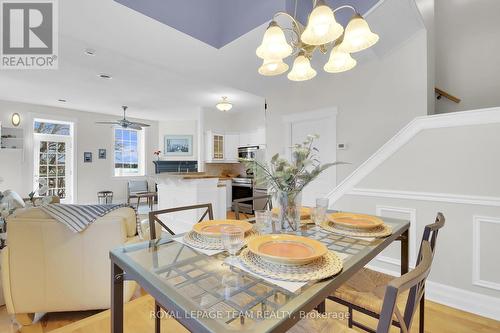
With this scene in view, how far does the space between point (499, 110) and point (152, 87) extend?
4912 mm

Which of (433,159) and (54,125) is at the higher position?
(54,125)

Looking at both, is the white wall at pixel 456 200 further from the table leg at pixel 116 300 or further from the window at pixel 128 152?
the window at pixel 128 152

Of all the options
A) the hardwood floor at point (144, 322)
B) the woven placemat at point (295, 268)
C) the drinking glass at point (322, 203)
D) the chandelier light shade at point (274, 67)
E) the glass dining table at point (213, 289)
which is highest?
the chandelier light shade at point (274, 67)

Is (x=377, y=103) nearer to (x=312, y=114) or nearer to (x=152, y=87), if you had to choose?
(x=312, y=114)

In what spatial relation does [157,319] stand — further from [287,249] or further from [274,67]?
[274,67]

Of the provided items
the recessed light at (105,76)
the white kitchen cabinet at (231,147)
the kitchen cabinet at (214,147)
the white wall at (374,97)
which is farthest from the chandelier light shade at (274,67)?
the white kitchen cabinet at (231,147)

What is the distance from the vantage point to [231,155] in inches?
259

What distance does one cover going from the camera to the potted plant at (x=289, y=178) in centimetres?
130

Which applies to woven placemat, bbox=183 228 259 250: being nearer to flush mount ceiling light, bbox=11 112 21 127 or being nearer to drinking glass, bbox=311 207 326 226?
drinking glass, bbox=311 207 326 226

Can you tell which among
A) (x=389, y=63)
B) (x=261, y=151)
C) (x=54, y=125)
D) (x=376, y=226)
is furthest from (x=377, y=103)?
(x=54, y=125)

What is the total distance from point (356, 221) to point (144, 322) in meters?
1.66

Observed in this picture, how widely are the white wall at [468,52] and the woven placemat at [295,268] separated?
11.4 feet

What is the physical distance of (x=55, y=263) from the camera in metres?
1.76

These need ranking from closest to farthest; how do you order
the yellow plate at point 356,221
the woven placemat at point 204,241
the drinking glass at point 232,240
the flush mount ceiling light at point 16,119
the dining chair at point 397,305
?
the dining chair at point 397,305 → the drinking glass at point 232,240 → the woven placemat at point 204,241 → the yellow plate at point 356,221 → the flush mount ceiling light at point 16,119
